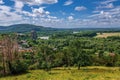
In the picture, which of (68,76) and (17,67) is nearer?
(68,76)

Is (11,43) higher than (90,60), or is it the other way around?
(11,43)

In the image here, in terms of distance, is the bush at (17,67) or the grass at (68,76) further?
the bush at (17,67)

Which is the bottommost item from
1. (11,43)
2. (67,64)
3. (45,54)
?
(67,64)

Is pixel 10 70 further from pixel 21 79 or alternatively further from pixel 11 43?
pixel 21 79

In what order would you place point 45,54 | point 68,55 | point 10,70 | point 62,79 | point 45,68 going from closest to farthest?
point 62,79
point 10,70
point 45,68
point 45,54
point 68,55

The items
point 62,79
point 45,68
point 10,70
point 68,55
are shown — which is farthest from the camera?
point 68,55

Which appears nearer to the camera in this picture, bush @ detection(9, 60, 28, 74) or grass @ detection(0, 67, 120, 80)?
grass @ detection(0, 67, 120, 80)

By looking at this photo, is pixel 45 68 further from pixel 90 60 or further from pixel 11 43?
pixel 90 60

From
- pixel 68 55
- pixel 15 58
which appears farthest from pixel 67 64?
pixel 15 58

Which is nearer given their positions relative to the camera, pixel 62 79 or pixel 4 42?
pixel 62 79
